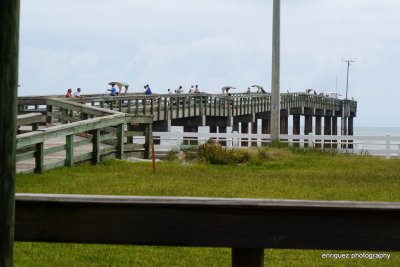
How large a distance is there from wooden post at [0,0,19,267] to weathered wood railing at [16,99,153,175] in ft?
40.2

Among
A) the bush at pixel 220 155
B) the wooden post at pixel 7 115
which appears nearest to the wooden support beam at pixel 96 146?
the bush at pixel 220 155

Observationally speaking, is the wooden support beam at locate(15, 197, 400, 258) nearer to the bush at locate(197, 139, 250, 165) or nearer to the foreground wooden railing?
the foreground wooden railing

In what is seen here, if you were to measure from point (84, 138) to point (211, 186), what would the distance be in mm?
8893

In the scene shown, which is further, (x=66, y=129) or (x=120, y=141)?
(x=120, y=141)

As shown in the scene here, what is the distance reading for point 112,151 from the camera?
21.0m

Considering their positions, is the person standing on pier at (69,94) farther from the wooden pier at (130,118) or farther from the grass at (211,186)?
the grass at (211,186)

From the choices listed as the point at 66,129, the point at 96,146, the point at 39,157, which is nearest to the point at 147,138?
the point at 96,146

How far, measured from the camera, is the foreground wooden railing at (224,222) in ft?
12.7

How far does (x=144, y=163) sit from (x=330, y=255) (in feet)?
43.1

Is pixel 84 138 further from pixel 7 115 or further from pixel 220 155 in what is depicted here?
pixel 7 115

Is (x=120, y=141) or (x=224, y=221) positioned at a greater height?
(x=120, y=141)

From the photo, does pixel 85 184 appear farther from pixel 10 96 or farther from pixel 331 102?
pixel 331 102

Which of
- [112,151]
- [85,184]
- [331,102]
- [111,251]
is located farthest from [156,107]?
[331,102]

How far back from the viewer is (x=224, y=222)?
390 cm
